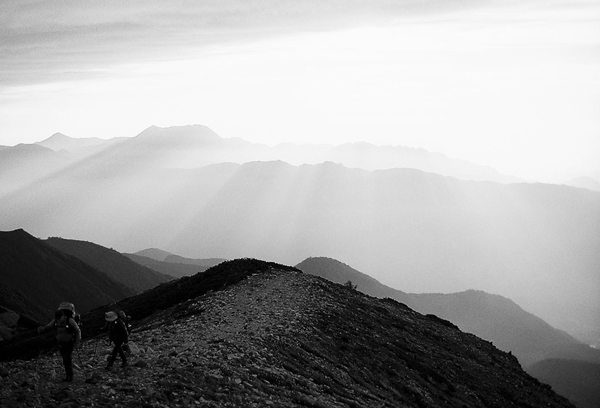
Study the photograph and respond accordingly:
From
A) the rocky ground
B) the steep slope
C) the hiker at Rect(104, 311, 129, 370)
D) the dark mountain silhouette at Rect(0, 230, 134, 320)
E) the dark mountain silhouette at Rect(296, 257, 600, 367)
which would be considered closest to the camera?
the rocky ground

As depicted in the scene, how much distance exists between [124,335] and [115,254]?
156m

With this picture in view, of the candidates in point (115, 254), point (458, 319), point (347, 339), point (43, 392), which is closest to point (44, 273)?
point (115, 254)

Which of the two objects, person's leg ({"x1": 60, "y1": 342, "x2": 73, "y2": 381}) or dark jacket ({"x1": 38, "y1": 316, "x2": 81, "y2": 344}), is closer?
person's leg ({"x1": 60, "y1": 342, "x2": 73, "y2": 381})

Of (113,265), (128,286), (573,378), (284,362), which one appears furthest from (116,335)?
(573,378)

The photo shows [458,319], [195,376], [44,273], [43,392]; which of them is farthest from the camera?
[458,319]

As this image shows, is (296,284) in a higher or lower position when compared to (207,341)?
higher

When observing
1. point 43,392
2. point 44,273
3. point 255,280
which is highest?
point 255,280

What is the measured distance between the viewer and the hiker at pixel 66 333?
15.9 m

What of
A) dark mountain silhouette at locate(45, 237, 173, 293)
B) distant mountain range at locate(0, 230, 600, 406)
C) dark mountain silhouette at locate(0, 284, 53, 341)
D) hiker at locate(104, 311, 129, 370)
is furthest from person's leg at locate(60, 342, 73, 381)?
dark mountain silhouette at locate(45, 237, 173, 293)

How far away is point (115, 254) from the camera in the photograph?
163250 millimetres

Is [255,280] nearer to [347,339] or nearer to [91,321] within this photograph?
[347,339]

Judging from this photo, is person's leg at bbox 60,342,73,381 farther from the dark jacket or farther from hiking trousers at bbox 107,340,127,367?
hiking trousers at bbox 107,340,127,367

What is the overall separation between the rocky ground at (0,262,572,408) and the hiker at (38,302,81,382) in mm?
606

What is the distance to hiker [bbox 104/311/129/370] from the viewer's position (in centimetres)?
1770
